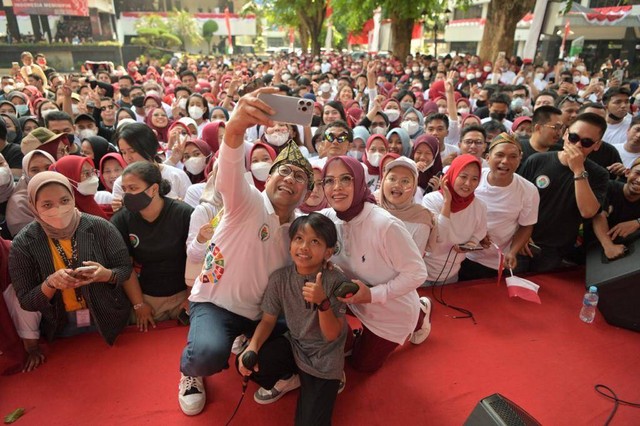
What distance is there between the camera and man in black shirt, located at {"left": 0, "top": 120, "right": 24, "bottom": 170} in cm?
401

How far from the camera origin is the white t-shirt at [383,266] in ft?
6.96

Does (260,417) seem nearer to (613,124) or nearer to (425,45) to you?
(613,124)

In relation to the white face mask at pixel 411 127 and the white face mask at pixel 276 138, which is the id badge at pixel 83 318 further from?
the white face mask at pixel 411 127

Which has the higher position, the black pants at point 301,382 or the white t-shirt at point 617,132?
the white t-shirt at point 617,132

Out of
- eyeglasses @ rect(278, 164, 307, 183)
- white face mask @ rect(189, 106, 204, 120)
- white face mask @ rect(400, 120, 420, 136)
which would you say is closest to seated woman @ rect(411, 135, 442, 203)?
white face mask @ rect(400, 120, 420, 136)

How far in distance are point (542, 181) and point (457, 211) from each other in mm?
1018

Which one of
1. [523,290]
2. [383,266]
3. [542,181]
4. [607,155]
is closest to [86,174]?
[383,266]

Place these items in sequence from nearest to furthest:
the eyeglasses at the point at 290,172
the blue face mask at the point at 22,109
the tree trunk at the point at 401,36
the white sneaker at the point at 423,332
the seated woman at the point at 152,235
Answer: the eyeglasses at the point at 290,172 < the seated woman at the point at 152,235 < the white sneaker at the point at 423,332 < the blue face mask at the point at 22,109 < the tree trunk at the point at 401,36

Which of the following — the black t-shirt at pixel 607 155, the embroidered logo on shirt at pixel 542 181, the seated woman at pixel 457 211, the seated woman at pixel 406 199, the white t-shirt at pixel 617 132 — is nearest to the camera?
the seated woman at pixel 406 199

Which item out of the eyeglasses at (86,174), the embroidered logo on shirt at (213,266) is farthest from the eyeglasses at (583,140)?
the eyeglasses at (86,174)

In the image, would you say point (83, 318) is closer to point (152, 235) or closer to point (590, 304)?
point (152, 235)

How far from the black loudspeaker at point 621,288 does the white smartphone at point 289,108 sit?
2.84 metres

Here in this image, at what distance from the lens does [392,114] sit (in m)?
5.81

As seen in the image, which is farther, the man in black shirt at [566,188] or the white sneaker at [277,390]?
the man in black shirt at [566,188]
